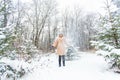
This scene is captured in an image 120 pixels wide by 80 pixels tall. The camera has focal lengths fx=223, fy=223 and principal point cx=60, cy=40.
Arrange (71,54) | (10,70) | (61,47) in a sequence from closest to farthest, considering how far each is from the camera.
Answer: (10,70)
(61,47)
(71,54)

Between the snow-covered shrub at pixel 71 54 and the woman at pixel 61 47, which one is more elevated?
the woman at pixel 61 47

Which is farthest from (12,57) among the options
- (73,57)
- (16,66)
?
(73,57)

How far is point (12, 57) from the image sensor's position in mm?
8594

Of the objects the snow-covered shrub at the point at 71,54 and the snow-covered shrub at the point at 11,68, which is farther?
the snow-covered shrub at the point at 71,54

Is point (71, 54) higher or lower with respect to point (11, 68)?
lower

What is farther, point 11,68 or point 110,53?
point 110,53

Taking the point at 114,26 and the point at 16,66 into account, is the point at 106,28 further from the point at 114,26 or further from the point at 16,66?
the point at 16,66

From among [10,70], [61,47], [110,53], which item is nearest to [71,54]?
[61,47]

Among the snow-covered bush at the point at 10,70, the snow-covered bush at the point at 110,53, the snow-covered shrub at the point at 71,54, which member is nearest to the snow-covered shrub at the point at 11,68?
the snow-covered bush at the point at 10,70

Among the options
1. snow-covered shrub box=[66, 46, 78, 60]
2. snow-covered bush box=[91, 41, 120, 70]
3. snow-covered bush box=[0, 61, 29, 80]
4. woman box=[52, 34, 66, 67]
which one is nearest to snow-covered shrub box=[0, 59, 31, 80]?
snow-covered bush box=[0, 61, 29, 80]

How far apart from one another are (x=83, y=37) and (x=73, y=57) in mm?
51241

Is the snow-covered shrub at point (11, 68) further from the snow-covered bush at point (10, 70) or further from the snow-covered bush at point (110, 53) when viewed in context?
the snow-covered bush at point (110, 53)

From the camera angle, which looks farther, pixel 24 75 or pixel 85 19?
pixel 85 19

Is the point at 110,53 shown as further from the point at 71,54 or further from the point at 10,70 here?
the point at 71,54
